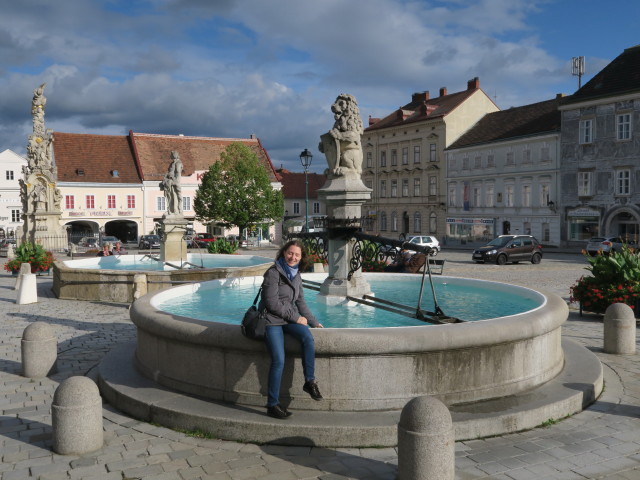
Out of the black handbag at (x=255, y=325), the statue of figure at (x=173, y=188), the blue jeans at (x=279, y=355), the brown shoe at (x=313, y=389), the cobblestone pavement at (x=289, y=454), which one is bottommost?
the cobblestone pavement at (x=289, y=454)

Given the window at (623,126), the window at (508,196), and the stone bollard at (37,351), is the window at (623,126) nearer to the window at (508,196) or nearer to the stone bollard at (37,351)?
the window at (508,196)

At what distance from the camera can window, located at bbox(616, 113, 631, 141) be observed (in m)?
40.0

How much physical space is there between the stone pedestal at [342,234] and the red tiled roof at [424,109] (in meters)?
48.2

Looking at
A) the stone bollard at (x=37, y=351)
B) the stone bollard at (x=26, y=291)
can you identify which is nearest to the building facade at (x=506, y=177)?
the stone bollard at (x=26, y=291)

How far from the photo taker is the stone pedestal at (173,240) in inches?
774

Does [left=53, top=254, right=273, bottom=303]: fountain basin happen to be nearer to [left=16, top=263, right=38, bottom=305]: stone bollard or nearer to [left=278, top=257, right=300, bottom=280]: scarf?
[left=16, top=263, right=38, bottom=305]: stone bollard

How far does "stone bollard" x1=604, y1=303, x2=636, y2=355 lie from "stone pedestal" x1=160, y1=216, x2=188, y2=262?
1406 centimetres

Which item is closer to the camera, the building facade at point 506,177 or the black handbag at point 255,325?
the black handbag at point 255,325

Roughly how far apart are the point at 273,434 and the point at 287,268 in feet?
5.38

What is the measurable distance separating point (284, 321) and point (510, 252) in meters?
27.8

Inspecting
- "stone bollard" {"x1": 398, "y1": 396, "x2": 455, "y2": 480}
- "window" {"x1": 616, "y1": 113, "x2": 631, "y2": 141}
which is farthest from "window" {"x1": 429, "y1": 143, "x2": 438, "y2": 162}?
"stone bollard" {"x1": 398, "y1": 396, "x2": 455, "y2": 480}

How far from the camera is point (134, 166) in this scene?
60.5 m

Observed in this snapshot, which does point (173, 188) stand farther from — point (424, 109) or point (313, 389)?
point (424, 109)

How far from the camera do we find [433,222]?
58.5 meters
